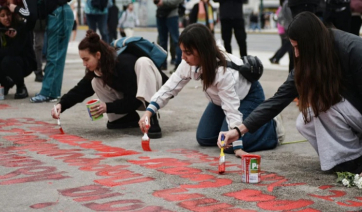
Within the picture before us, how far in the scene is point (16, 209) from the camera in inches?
124

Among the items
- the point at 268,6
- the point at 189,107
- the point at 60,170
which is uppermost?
the point at 60,170

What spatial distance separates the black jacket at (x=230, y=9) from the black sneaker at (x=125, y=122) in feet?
10.6

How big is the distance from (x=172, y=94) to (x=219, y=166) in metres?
1.02

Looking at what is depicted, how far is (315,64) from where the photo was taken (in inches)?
142

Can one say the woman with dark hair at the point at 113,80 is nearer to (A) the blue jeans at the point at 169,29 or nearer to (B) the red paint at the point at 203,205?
(B) the red paint at the point at 203,205

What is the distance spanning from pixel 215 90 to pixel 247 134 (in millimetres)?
389

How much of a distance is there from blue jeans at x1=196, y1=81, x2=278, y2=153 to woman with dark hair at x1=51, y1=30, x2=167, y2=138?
1.57 ft

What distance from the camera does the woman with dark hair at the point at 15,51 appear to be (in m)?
7.01

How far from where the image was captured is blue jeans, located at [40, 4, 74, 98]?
691 cm

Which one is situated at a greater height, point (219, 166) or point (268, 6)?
point (219, 166)

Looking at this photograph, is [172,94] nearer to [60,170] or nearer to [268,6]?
[60,170]

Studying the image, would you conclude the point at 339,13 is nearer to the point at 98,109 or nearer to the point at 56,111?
Answer: the point at 98,109

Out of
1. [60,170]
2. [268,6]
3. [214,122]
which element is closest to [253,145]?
[214,122]

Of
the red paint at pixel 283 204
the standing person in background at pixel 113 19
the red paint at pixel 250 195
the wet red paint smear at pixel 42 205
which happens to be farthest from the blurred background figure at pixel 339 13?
the standing person in background at pixel 113 19
